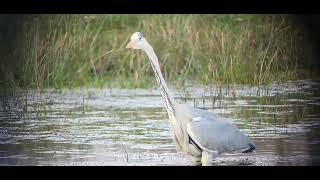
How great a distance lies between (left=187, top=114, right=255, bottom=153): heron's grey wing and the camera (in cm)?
685

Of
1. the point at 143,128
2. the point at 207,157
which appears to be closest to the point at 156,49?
the point at 143,128

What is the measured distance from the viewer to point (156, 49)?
8.94 m

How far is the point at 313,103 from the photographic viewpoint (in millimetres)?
7602

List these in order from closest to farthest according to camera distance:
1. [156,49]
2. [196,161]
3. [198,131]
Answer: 1. [198,131]
2. [196,161]
3. [156,49]

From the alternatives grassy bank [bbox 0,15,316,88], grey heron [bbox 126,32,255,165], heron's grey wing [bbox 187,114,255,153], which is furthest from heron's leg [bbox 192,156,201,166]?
grassy bank [bbox 0,15,316,88]

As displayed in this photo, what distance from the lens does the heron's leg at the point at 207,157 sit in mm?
6955

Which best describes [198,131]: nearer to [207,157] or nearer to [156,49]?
[207,157]

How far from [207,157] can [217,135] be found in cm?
19

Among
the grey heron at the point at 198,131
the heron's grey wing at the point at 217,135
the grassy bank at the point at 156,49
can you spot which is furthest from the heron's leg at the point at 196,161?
the grassy bank at the point at 156,49

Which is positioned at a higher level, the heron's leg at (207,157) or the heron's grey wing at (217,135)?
the heron's grey wing at (217,135)

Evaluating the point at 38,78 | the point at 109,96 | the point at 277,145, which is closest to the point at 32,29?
the point at 38,78

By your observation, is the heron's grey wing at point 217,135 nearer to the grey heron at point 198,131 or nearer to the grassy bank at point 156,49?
the grey heron at point 198,131
